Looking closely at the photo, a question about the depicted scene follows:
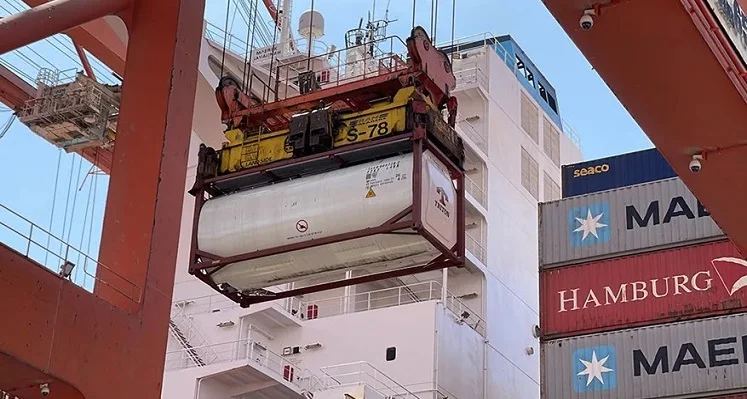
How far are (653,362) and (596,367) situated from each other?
0.98m

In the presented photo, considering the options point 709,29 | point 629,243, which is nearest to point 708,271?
point 629,243

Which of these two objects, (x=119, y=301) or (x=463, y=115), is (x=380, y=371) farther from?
(x=119, y=301)

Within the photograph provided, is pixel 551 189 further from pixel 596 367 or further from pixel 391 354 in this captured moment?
pixel 596 367

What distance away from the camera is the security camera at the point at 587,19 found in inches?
325

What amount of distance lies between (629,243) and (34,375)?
13.9 metres

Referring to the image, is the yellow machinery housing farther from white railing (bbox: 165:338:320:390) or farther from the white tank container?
white railing (bbox: 165:338:320:390)

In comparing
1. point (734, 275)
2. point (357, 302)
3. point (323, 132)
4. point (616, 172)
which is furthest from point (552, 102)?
point (323, 132)

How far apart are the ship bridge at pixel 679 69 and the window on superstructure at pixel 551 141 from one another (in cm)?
2324

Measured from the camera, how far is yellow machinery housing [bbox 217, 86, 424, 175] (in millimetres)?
11391

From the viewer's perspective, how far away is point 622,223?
22641 millimetres

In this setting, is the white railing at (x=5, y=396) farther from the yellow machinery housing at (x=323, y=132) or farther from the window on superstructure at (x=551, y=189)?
the window on superstructure at (x=551, y=189)

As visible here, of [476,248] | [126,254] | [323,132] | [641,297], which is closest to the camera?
[323,132]

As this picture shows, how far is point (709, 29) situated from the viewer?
27.6 feet

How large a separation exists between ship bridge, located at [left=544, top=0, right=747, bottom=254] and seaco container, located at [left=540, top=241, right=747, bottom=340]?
1174cm
